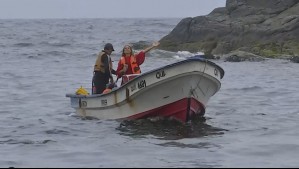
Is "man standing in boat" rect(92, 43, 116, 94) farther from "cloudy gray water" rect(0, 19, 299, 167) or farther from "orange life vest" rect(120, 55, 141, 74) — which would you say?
"cloudy gray water" rect(0, 19, 299, 167)

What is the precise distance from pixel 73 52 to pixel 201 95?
3315 centimetres

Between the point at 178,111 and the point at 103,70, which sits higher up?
the point at 103,70

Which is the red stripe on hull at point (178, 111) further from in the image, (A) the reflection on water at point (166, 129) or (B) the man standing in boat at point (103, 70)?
(B) the man standing in boat at point (103, 70)

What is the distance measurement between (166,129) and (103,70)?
3.10 m

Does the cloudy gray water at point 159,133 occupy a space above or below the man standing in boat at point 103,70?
below

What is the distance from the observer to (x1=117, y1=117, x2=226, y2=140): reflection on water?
48.2 feet

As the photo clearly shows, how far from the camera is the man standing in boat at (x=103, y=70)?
1714 cm

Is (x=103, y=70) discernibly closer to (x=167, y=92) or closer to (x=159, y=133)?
(x=167, y=92)

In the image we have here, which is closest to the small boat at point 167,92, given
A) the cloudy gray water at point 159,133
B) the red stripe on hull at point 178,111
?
the red stripe on hull at point 178,111

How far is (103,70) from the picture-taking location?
57.3 ft

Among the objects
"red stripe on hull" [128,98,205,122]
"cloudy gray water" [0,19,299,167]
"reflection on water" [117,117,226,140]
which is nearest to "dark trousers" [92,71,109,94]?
"cloudy gray water" [0,19,299,167]

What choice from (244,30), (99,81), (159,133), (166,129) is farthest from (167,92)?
(244,30)

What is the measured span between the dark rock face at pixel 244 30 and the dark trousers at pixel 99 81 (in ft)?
65.7

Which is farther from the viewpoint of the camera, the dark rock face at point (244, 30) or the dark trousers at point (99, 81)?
the dark rock face at point (244, 30)
